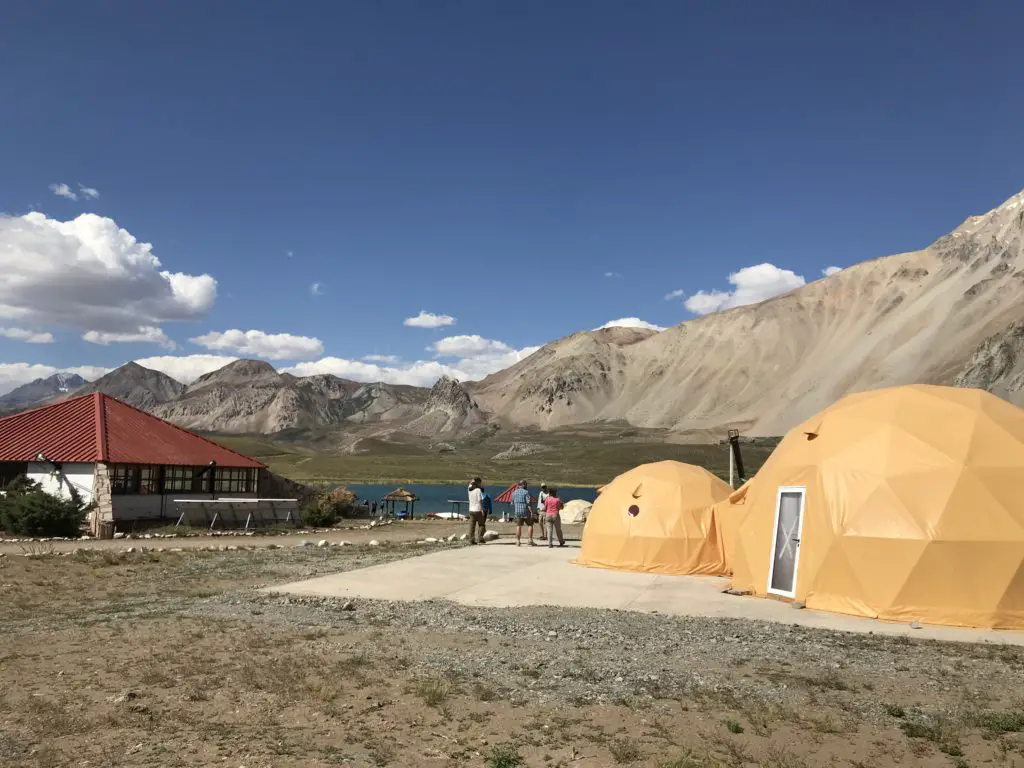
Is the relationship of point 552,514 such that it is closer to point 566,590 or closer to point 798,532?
point 566,590

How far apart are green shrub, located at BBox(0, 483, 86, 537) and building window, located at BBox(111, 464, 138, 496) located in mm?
2774

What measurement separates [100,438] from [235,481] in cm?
714

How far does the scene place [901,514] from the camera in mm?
13211

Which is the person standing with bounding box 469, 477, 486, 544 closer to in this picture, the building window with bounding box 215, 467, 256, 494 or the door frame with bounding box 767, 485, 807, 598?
the door frame with bounding box 767, 485, 807, 598

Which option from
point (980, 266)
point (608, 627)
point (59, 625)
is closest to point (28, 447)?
point (59, 625)

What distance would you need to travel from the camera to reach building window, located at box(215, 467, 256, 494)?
37.7 metres

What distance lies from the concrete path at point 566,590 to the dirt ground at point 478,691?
100 cm

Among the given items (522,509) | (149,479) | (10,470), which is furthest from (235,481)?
(522,509)

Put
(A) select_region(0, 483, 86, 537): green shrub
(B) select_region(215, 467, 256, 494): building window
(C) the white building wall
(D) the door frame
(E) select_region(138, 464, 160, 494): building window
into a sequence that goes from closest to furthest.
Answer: (D) the door frame < (A) select_region(0, 483, 86, 537): green shrub < (C) the white building wall < (E) select_region(138, 464, 160, 494): building window < (B) select_region(215, 467, 256, 494): building window

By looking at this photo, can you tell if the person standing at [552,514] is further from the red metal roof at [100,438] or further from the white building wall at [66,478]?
the white building wall at [66,478]

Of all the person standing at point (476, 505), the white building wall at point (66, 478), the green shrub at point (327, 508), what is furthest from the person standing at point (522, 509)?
the white building wall at point (66, 478)

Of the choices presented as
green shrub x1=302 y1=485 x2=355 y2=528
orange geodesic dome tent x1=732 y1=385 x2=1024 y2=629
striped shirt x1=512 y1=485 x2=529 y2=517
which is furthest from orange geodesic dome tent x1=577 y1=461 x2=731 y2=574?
green shrub x1=302 y1=485 x2=355 y2=528

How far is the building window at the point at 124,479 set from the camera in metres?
31.5

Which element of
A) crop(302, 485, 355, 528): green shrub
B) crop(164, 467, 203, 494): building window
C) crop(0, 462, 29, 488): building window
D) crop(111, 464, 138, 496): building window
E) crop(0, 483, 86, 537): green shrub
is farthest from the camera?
crop(302, 485, 355, 528): green shrub
